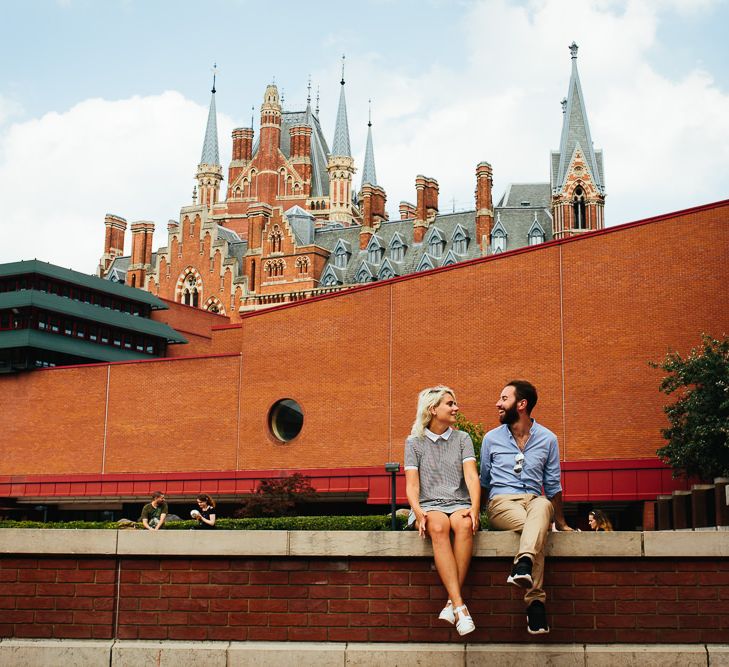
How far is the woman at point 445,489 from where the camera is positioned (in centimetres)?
820

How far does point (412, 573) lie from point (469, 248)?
69776mm

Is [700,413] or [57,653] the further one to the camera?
[700,413]

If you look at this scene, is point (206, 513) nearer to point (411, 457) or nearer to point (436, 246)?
point (411, 457)

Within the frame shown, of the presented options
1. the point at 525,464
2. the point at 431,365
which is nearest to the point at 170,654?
the point at 525,464

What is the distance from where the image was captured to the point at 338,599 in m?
8.86

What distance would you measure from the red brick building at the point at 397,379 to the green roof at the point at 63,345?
2501mm

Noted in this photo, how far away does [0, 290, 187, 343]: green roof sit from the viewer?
4956cm

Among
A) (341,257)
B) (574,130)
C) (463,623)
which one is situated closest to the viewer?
(463,623)

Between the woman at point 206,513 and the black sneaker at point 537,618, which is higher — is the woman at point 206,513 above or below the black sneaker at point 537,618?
above

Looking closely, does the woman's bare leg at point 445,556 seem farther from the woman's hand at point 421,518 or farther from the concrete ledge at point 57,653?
the concrete ledge at point 57,653

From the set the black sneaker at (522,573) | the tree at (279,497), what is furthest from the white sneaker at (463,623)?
the tree at (279,497)

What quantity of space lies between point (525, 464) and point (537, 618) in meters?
1.30

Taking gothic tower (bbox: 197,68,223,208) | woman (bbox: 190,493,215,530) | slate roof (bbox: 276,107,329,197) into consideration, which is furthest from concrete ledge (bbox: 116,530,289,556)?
gothic tower (bbox: 197,68,223,208)

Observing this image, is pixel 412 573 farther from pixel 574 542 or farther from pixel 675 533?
pixel 675 533
